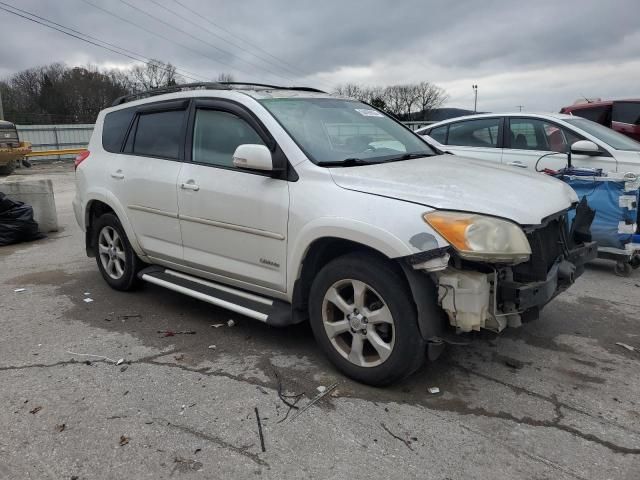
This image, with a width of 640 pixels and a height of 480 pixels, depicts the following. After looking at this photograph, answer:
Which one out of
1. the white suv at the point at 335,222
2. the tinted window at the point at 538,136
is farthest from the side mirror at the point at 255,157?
the tinted window at the point at 538,136

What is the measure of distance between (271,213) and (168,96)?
1826mm

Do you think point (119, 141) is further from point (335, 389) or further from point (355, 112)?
point (335, 389)

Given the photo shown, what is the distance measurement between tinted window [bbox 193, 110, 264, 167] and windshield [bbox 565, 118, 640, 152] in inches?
183

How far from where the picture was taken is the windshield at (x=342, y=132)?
3689mm

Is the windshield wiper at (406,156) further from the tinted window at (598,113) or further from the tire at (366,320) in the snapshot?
the tinted window at (598,113)

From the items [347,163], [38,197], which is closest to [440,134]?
[347,163]

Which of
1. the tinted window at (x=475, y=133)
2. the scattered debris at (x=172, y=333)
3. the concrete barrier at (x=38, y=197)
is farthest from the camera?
the concrete barrier at (x=38, y=197)

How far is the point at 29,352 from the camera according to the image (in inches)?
154

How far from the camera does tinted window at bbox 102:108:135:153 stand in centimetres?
507

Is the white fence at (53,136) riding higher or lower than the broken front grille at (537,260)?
higher

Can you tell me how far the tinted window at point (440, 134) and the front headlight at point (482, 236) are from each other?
520 cm

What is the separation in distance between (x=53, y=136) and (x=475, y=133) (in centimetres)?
2894

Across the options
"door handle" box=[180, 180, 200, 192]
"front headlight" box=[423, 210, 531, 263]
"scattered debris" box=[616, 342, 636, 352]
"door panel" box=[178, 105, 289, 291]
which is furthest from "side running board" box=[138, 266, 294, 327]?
"scattered debris" box=[616, 342, 636, 352]

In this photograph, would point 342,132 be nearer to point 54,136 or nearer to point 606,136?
point 606,136
